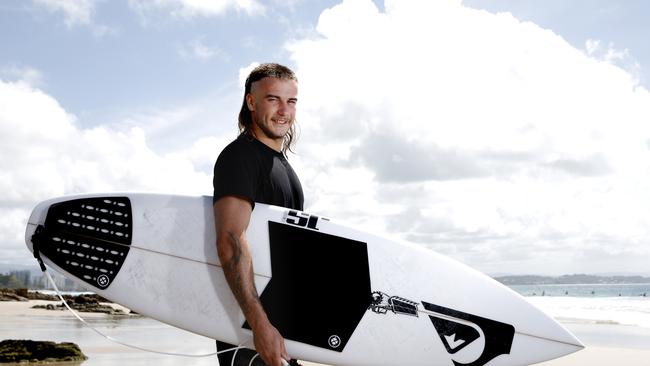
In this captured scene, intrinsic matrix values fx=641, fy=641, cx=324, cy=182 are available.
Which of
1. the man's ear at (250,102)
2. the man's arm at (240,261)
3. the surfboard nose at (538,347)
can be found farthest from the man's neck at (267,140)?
the surfboard nose at (538,347)

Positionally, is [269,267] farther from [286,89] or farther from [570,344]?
[570,344]

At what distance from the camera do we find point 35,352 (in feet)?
19.1

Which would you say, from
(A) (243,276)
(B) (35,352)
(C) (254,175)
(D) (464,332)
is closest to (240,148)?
(C) (254,175)

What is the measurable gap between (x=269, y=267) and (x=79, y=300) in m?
13.3

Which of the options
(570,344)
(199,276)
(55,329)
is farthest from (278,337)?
(55,329)

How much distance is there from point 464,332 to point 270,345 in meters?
1.32

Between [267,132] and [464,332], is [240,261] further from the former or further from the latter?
[464,332]

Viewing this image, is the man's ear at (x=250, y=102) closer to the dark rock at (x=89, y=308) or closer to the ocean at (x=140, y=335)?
the ocean at (x=140, y=335)

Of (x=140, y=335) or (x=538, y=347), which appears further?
(x=140, y=335)

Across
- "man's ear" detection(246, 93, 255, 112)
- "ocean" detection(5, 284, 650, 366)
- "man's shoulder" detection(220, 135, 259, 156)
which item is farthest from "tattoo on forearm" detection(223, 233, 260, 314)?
"ocean" detection(5, 284, 650, 366)

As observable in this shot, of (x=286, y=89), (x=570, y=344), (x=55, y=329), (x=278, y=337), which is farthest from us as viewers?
(x=55, y=329)

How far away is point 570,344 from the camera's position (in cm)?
334

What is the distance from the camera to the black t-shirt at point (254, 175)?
220 cm

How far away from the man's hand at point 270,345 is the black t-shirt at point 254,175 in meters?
0.43
